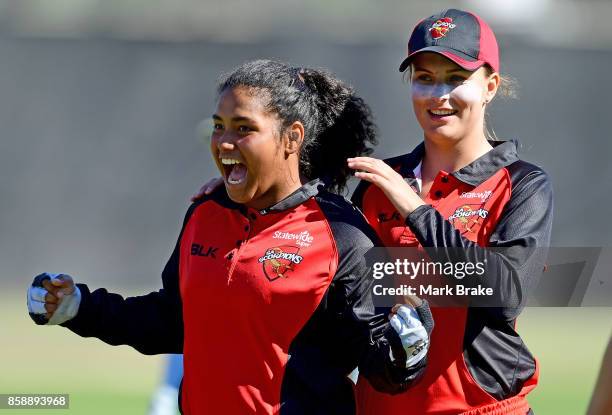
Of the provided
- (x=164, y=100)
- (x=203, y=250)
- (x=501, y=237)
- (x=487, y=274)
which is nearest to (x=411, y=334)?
(x=487, y=274)

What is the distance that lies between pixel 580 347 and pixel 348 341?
7.26 metres

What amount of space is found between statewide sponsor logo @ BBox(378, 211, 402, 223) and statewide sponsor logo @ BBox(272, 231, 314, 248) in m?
0.27

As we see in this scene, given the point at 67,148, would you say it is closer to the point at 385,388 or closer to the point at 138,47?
the point at 138,47

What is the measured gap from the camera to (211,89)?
12.0 metres

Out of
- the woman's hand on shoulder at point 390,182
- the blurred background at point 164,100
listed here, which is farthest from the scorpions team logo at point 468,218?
the blurred background at point 164,100

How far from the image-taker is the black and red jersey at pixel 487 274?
289cm

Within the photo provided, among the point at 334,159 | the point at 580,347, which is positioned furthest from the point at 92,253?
the point at 334,159

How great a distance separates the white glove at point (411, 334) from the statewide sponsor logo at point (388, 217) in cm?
40

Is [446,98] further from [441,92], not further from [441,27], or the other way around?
[441,27]

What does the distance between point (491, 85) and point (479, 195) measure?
362mm

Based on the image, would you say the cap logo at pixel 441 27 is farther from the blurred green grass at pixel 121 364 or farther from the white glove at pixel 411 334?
the blurred green grass at pixel 121 364

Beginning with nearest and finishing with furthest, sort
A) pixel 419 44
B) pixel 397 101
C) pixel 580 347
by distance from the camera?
1. pixel 419 44
2. pixel 580 347
3. pixel 397 101

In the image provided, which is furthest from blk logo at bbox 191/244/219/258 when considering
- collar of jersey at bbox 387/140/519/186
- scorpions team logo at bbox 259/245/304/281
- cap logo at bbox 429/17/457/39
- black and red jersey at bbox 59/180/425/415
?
cap logo at bbox 429/17/457/39

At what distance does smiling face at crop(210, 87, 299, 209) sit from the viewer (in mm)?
2982
